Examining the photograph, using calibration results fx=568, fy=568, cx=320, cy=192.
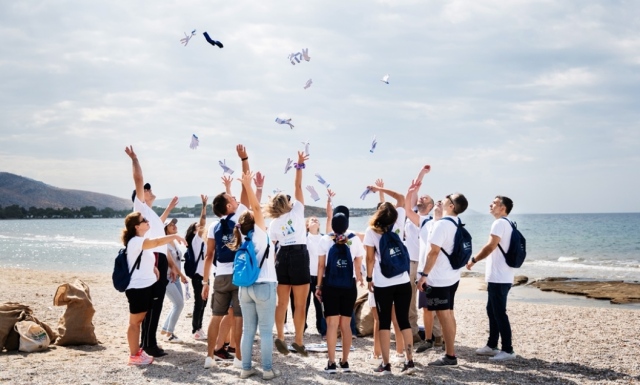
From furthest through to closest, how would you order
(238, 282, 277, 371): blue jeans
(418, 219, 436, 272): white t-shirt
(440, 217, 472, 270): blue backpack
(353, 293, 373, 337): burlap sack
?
1. (353, 293, 373, 337): burlap sack
2. (418, 219, 436, 272): white t-shirt
3. (440, 217, 472, 270): blue backpack
4. (238, 282, 277, 371): blue jeans

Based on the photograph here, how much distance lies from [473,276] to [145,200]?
18275 mm

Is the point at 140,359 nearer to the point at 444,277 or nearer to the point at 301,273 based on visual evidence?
the point at 301,273

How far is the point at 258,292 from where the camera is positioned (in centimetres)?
609

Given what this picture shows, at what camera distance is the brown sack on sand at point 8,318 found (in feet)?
24.9

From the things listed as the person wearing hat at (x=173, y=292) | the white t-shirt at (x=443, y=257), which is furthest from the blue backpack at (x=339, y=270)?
the person wearing hat at (x=173, y=292)

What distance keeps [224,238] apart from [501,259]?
12.0 ft

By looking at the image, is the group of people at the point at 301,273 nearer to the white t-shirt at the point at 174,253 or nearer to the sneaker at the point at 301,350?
the sneaker at the point at 301,350

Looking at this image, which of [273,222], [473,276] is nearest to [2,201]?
[473,276]

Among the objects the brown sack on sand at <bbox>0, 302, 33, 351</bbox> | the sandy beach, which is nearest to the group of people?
the sandy beach

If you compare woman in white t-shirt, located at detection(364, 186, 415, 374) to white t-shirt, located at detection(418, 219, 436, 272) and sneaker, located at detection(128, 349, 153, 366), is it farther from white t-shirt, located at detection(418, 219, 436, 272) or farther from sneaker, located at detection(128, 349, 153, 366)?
sneaker, located at detection(128, 349, 153, 366)

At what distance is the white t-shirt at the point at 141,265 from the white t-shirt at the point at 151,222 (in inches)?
9.7

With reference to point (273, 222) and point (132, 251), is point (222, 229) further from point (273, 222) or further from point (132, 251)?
point (132, 251)

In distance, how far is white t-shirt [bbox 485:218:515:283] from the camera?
7500mm

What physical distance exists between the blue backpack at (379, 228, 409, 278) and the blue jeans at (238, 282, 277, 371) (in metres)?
1.26
